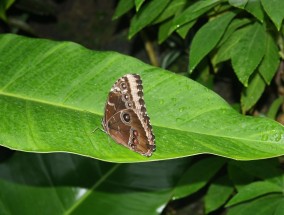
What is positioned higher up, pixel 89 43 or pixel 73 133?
pixel 73 133

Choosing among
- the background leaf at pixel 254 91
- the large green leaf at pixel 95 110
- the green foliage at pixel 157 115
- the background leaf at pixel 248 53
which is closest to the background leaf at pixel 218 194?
the green foliage at pixel 157 115

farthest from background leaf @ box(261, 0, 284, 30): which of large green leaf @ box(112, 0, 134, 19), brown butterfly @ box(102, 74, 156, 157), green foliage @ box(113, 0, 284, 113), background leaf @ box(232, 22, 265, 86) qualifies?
large green leaf @ box(112, 0, 134, 19)

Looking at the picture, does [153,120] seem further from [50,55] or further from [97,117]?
[50,55]

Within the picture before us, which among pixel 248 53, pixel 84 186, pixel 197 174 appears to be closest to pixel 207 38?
pixel 248 53

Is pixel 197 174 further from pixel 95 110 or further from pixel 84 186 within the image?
pixel 95 110

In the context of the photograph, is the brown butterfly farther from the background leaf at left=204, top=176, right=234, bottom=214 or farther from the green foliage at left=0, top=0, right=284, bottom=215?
the background leaf at left=204, top=176, right=234, bottom=214

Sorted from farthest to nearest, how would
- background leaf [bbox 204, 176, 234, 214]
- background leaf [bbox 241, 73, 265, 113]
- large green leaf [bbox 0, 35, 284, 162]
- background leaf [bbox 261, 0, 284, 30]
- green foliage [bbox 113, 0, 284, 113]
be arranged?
1. background leaf [bbox 204, 176, 234, 214]
2. background leaf [bbox 241, 73, 265, 113]
3. green foliage [bbox 113, 0, 284, 113]
4. background leaf [bbox 261, 0, 284, 30]
5. large green leaf [bbox 0, 35, 284, 162]

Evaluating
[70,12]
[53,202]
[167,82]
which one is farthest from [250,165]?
[70,12]
